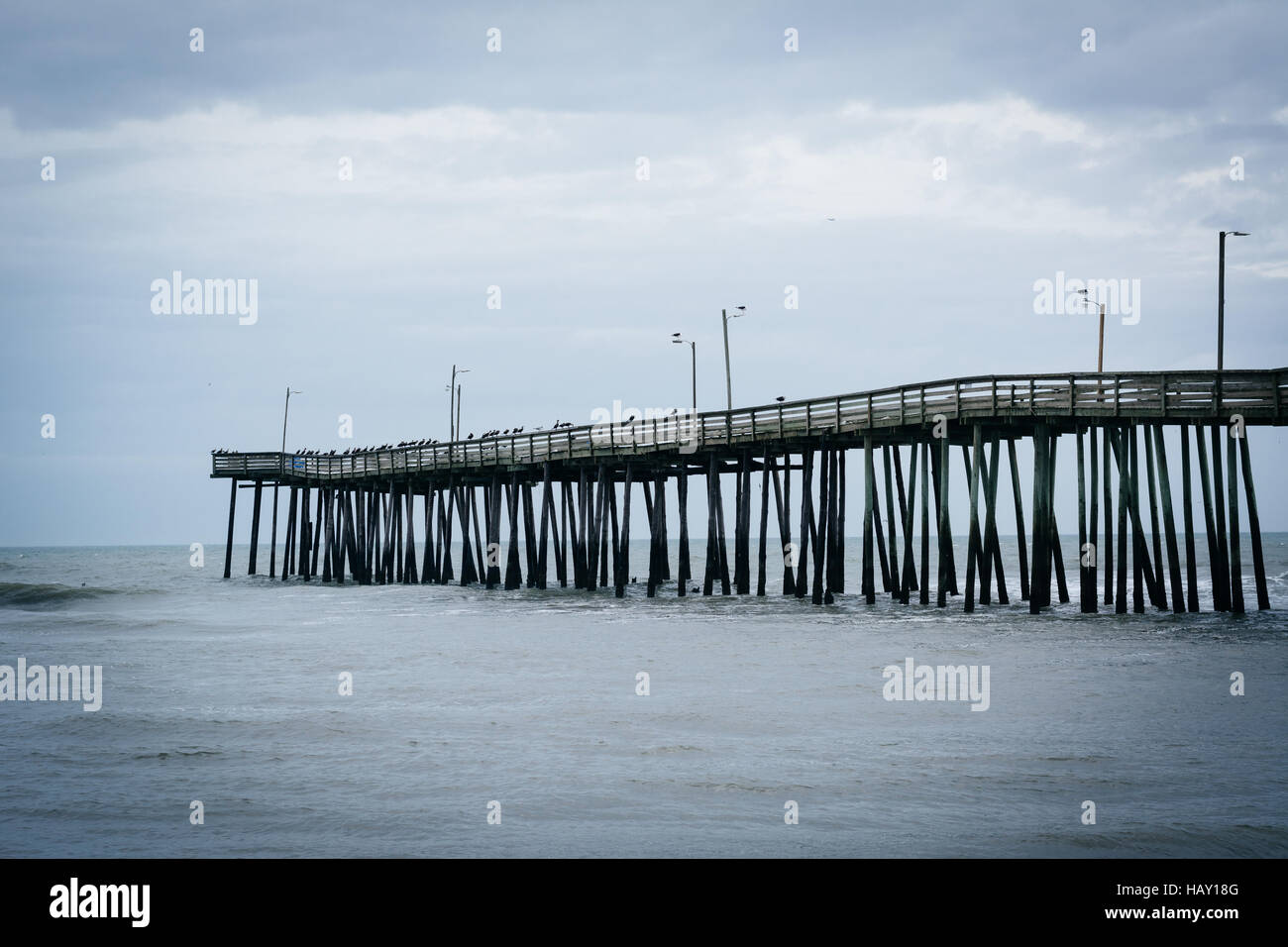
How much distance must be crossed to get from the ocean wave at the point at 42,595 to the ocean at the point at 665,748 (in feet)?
74.8

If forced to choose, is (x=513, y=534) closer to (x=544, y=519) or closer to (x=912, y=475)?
(x=544, y=519)

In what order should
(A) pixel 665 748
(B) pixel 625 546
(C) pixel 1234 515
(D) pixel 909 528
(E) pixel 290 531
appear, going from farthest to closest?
1. (E) pixel 290 531
2. (B) pixel 625 546
3. (D) pixel 909 528
4. (C) pixel 1234 515
5. (A) pixel 665 748

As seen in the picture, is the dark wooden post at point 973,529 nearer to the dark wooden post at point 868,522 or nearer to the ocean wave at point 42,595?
the dark wooden post at point 868,522

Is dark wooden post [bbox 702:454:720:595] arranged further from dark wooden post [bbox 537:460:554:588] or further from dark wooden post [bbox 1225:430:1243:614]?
dark wooden post [bbox 1225:430:1243:614]

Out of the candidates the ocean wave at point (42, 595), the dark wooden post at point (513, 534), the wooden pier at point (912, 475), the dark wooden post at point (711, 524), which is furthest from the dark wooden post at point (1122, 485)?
the ocean wave at point (42, 595)

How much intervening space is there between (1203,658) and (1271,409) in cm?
779

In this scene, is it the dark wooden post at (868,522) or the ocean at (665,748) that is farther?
the dark wooden post at (868,522)

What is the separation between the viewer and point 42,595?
49.8 m

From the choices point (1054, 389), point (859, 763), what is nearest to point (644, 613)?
point (1054, 389)

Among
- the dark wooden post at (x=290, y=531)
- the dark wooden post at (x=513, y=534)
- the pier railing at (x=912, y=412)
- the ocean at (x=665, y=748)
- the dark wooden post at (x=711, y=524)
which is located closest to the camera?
the ocean at (x=665, y=748)

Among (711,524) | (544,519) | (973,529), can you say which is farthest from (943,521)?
(544,519)

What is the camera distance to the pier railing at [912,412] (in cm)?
2627

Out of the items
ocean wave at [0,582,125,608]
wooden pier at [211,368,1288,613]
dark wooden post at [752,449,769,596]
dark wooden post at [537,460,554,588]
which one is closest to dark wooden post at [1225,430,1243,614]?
wooden pier at [211,368,1288,613]

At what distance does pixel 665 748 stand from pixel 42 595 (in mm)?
44170
